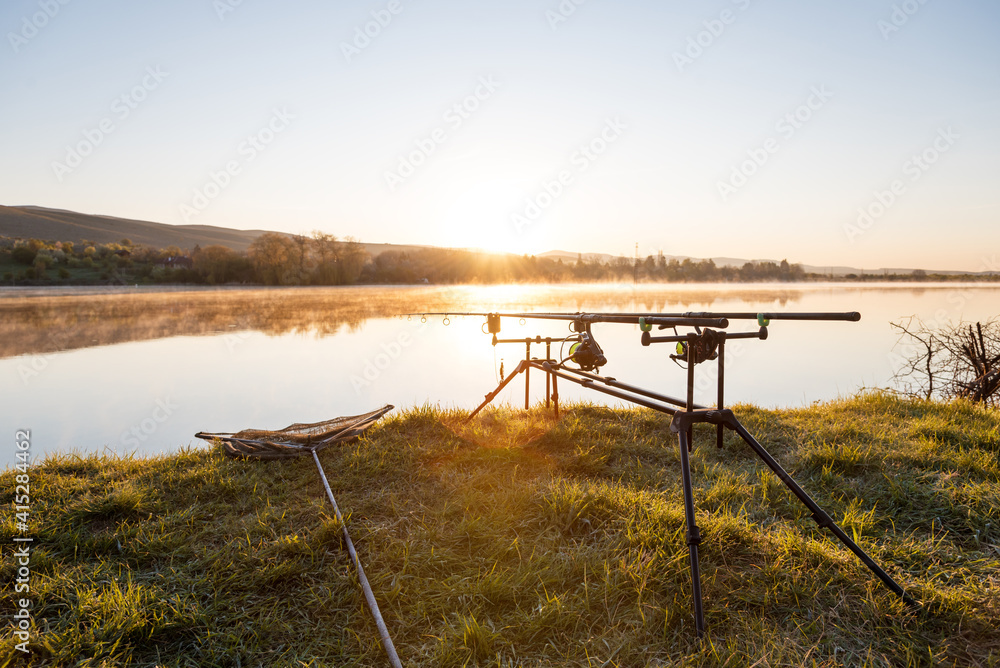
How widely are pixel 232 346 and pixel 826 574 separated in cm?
1885

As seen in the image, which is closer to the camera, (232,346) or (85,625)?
(85,625)

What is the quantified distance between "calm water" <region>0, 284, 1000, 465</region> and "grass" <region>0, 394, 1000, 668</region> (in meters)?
2.42

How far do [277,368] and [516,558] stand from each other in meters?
13.3

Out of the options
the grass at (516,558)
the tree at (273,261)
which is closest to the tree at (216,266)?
the tree at (273,261)

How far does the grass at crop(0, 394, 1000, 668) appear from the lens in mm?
2252

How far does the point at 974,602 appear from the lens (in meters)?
2.41

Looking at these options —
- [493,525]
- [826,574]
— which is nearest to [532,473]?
[493,525]

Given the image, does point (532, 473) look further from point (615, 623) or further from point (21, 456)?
point (21, 456)

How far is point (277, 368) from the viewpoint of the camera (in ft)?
46.8

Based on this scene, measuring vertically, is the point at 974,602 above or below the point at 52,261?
below

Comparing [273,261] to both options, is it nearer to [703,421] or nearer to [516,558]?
[516,558]

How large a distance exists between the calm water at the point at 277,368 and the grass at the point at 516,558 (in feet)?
7.94

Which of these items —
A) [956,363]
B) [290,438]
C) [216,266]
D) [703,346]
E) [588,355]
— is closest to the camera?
[703,346]

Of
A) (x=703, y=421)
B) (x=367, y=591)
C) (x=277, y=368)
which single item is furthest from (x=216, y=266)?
(x=703, y=421)
